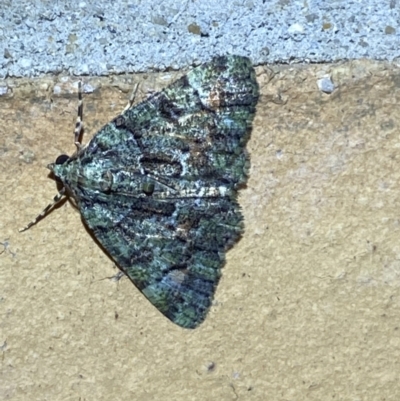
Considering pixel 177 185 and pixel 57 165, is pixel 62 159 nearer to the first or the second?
pixel 57 165

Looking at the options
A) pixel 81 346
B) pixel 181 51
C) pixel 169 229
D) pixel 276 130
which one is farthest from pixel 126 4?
pixel 81 346

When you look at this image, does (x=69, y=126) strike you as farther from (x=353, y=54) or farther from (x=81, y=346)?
(x=353, y=54)

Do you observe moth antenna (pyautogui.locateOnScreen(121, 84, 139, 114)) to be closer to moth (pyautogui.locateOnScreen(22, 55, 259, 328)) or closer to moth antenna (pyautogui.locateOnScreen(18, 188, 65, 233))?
moth (pyautogui.locateOnScreen(22, 55, 259, 328))

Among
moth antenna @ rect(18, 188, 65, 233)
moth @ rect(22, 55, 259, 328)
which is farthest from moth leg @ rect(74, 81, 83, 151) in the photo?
moth antenna @ rect(18, 188, 65, 233)

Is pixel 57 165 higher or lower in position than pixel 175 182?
higher

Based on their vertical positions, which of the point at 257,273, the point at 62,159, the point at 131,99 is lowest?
the point at 257,273

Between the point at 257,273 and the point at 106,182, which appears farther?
the point at 106,182

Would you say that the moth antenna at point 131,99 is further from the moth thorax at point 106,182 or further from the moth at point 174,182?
the moth thorax at point 106,182

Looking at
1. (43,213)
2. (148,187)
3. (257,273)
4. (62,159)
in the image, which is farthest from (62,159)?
(257,273)
